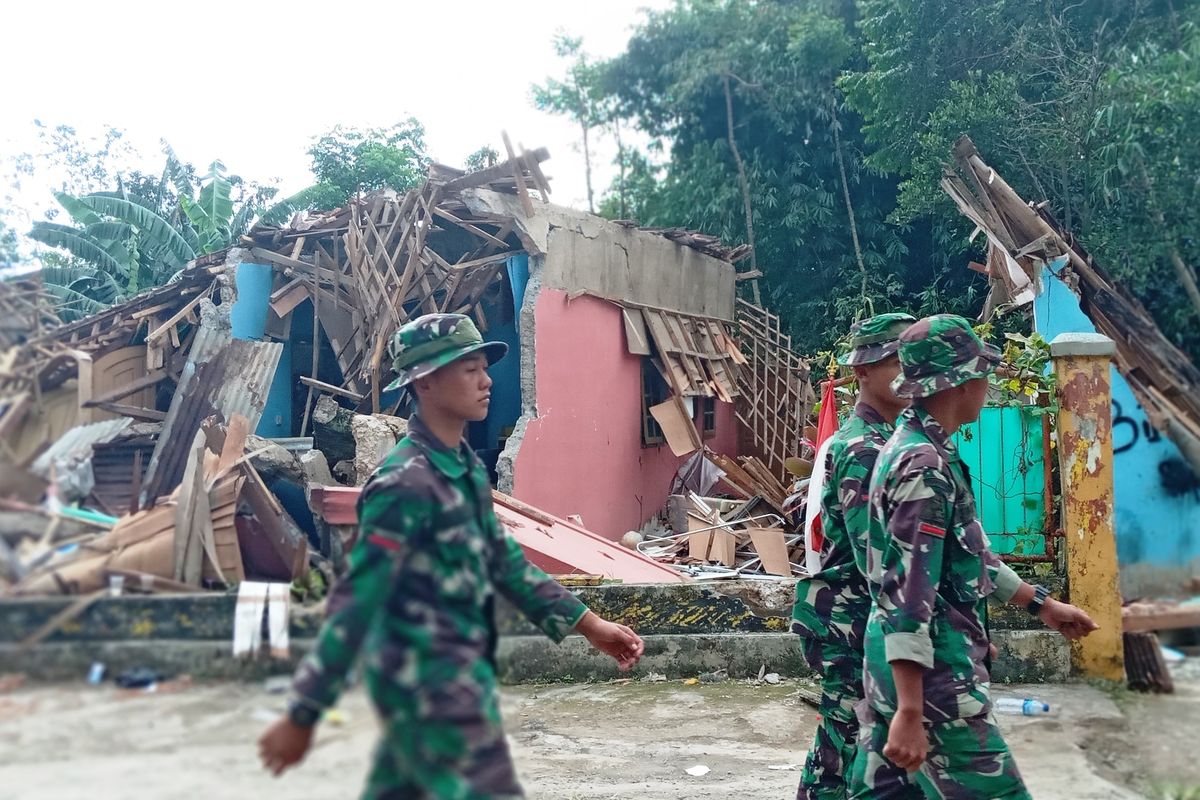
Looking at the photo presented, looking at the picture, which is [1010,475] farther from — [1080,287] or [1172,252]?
[1172,252]

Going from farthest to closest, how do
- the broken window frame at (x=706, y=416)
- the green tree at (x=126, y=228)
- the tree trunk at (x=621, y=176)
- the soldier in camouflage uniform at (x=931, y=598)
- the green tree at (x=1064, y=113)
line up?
the tree trunk at (x=621, y=176) → the broken window frame at (x=706, y=416) → the green tree at (x=1064, y=113) → the soldier in camouflage uniform at (x=931, y=598) → the green tree at (x=126, y=228)

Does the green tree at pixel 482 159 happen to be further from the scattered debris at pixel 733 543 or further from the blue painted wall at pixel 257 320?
the scattered debris at pixel 733 543

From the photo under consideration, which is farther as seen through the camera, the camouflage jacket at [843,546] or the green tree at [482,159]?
the green tree at [482,159]

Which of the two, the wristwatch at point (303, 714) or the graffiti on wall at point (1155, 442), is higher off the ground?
the graffiti on wall at point (1155, 442)

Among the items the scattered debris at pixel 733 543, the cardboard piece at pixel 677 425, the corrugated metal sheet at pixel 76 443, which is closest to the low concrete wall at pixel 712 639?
the scattered debris at pixel 733 543

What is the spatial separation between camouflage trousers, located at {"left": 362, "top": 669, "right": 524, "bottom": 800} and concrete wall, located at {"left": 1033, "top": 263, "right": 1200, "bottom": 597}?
2960 mm

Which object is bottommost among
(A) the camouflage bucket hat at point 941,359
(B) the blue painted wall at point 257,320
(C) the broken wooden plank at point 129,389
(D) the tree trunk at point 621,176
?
(C) the broken wooden plank at point 129,389

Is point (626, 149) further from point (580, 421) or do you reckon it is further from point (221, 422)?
point (221, 422)

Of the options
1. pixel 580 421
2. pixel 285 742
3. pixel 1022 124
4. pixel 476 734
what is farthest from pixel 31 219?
pixel 1022 124

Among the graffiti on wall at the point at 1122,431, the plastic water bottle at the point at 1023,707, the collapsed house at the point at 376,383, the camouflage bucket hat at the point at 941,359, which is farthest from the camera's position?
the graffiti on wall at the point at 1122,431

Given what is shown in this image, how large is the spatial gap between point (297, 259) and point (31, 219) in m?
5.96

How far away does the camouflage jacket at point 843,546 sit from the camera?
2.67 meters

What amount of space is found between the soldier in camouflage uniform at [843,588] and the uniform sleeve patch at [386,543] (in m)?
1.55

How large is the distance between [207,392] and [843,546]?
5.77ft
